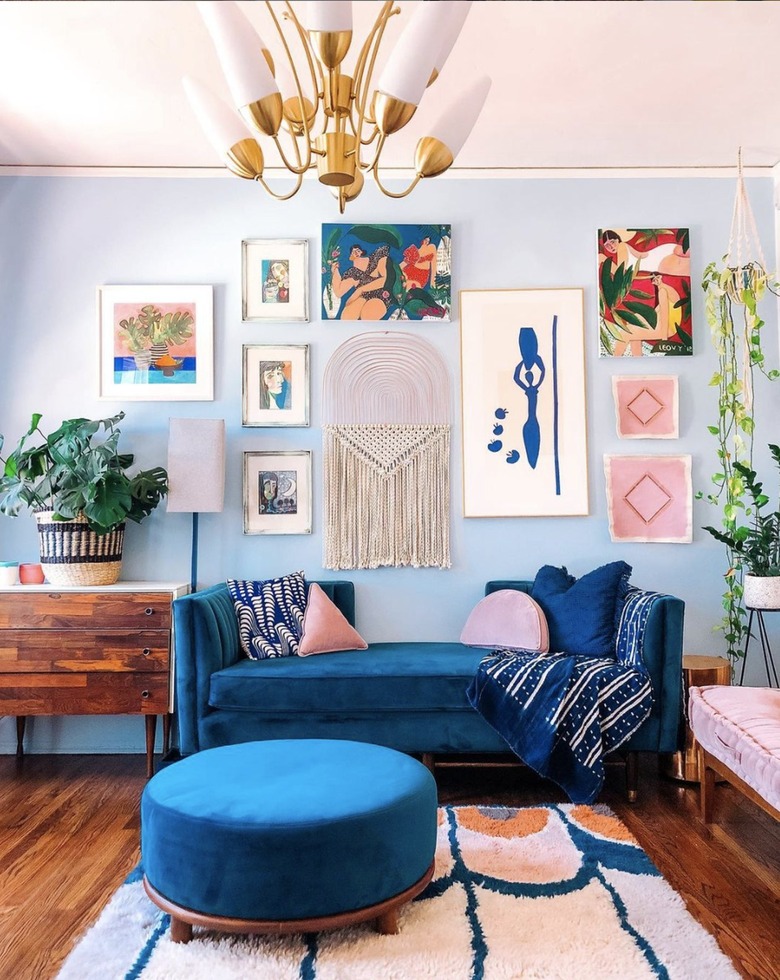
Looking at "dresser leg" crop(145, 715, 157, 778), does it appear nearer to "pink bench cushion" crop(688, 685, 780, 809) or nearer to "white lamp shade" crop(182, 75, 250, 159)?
"pink bench cushion" crop(688, 685, 780, 809)

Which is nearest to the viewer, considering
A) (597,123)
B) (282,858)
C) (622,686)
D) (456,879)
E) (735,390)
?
(282,858)

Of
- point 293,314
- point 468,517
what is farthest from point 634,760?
point 293,314

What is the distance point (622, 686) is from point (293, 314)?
216cm

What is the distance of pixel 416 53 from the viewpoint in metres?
1.66

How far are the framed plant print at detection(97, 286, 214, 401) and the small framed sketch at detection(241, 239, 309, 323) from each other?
0.19m

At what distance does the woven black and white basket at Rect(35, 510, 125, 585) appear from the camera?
3.30 meters

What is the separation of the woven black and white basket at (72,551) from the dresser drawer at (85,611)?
5.5 inches

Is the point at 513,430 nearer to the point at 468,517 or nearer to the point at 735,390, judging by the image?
the point at 468,517

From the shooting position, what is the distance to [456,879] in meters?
2.18

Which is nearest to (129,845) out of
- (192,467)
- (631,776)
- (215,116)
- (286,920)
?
(286,920)

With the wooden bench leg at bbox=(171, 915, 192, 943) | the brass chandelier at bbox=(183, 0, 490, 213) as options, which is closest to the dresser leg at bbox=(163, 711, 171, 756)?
the wooden bench leg at bbox=(171, 915, 192, 943)

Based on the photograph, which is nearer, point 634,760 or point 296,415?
point 634,760

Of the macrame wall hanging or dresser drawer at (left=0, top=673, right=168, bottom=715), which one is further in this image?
the macrame wall hanging

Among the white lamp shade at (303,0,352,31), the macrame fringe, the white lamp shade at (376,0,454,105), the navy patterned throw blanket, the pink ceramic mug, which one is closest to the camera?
the white lamp shade at (303,0,352,31)
